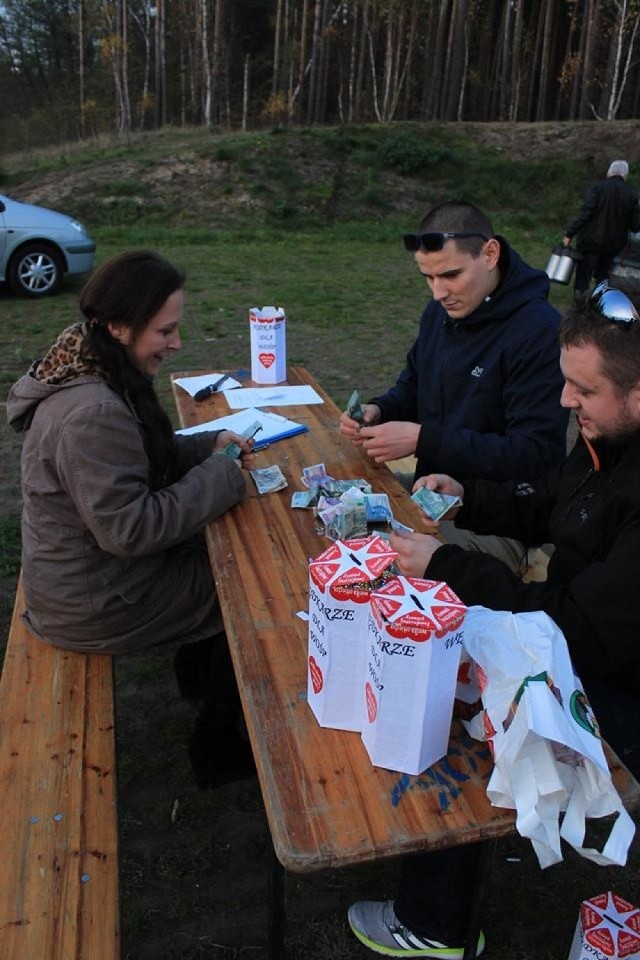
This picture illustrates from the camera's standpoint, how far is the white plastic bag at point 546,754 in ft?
3.61

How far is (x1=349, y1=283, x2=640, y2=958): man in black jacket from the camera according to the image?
150cm

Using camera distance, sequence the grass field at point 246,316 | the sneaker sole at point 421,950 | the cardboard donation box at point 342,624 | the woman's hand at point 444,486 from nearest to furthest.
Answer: the cardboard donation box at point 342,624 → the sneaker sole at point 421,950 → the grass field at point 246,316 → the woman's hand at point 444,486

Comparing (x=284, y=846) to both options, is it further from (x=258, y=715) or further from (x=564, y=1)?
(x=564, y=1)

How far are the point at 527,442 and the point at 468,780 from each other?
1.46 m

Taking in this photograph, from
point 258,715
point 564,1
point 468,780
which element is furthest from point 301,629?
point 564,1

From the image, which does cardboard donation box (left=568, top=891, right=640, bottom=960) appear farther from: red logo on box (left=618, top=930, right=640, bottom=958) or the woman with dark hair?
the woman with dark hair

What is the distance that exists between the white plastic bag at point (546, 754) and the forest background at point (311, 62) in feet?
74.0

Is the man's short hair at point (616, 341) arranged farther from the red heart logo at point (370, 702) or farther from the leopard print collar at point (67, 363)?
the leopard print collar at point (67, 363)

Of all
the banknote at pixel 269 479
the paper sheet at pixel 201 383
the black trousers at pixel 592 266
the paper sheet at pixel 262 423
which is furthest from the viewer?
the black trousers at pixel 592 266

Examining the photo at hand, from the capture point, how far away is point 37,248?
8258 mm

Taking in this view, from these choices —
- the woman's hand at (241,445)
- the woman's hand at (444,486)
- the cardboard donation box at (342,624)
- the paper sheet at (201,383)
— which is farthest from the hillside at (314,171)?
the cardboard donation box at (342,624)

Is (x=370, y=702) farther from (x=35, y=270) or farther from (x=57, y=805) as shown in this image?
(x=35, y=270)

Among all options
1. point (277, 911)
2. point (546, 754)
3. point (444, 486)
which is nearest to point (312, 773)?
point (546, 754)

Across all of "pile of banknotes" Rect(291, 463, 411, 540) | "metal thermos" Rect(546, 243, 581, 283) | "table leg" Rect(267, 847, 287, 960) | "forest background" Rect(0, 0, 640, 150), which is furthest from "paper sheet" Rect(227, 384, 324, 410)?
"forest background" Rect(0, 0, 640, 150)
